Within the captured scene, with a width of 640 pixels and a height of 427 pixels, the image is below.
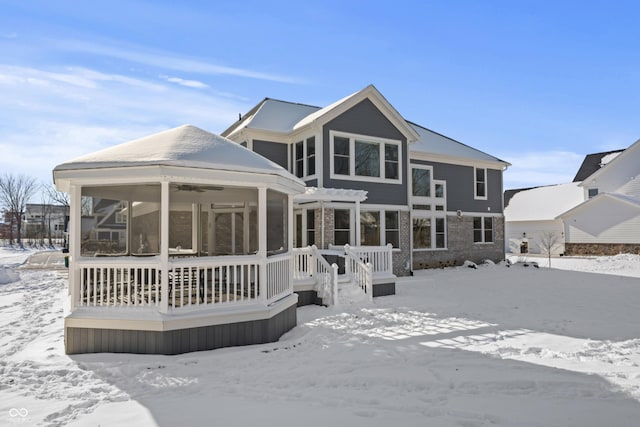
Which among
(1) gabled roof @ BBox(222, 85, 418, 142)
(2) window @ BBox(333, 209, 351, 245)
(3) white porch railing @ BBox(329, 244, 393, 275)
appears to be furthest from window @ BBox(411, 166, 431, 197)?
(3) white porch railing @ BBox(329, 244, 393, 275)

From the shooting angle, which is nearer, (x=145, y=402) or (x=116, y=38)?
(x=145, y=402)

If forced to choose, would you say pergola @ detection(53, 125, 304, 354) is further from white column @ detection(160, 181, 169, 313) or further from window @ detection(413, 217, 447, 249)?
window @ detection(413, 217, 447, 249)

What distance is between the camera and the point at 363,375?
17.3 feet

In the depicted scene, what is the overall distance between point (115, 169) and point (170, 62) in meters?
5.33

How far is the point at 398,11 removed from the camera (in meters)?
10.1

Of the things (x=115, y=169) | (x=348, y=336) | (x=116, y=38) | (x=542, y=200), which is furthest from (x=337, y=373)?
(x=542, y=200)

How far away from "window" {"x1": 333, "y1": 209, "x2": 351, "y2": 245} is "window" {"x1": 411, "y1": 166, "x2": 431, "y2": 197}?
5.31m

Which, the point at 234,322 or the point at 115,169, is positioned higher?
the point at 115,169

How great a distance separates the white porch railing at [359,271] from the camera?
11.2 meters

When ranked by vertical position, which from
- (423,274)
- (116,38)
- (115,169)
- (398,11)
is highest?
(398,11)

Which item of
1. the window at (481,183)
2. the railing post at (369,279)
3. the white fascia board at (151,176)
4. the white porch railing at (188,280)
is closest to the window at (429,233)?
the window at (481,183)

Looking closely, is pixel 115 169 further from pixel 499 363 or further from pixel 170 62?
pixel 499 363

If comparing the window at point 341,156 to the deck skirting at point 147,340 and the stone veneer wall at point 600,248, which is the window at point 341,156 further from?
the stone veneer wall at point 600,248

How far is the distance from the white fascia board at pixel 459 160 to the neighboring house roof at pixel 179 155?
41.2ft
